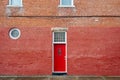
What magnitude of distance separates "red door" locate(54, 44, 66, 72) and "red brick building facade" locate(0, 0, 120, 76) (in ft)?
0.68

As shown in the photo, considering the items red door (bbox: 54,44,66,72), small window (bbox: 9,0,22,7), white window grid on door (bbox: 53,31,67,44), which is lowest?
red door (bbox: 54,44,66,72)

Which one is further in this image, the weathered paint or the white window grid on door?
the white window grid on door

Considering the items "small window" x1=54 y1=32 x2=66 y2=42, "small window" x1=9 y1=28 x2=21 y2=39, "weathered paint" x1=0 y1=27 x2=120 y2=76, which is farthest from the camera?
"small window" x1=54 y1=32 x2=66 y2=42

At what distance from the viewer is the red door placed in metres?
17.5

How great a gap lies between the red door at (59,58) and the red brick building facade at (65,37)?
0.21 m

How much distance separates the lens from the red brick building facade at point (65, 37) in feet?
56.5

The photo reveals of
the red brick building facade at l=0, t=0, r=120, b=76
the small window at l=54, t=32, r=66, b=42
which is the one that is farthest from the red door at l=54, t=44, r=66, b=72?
the small window at l=54, t=32, r=66, b=42

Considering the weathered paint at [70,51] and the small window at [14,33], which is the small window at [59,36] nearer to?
the weathered paint at [70,51]

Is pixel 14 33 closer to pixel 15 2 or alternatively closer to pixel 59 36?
pixel 15 2

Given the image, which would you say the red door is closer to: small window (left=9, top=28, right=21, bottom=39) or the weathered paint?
the weathered paint

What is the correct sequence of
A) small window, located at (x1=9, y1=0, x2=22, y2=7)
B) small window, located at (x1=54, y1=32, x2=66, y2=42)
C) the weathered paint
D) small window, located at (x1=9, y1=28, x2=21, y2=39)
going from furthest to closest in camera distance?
small window, located at (x1=9, y1=0, x2=22, y2=7) < small window, located at (x1=54, y1=32, x2=66, y2=42) < small window, located at (x1=9, y1=28, x2=21, y2=39) < the weathered paint

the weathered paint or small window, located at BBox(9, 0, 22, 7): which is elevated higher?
small window, located at BBox(9, 0, 22, 7)

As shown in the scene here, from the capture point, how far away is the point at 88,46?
56.9 ft

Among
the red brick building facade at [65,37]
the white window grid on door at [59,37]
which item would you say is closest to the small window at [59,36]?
the white window grid on door at [59,37]
